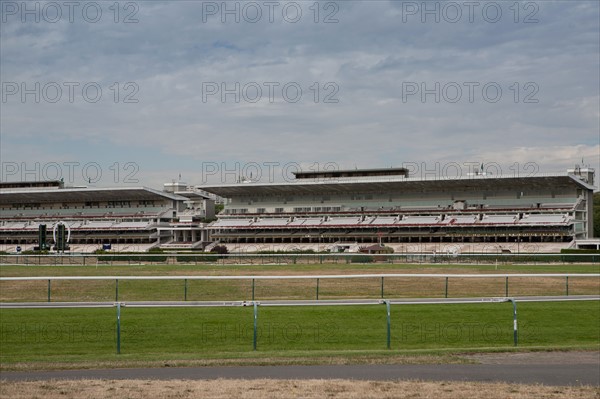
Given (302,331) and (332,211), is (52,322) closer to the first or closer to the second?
(302,331)

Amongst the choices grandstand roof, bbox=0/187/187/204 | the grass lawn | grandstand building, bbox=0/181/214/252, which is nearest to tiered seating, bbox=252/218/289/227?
grandstand building, bbox=0/181/214/252

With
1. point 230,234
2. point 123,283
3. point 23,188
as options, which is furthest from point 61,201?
point 123,283

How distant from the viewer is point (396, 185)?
98.3m

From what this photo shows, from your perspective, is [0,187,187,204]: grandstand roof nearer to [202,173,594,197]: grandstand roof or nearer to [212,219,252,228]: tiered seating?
[202,173,594,197]: grandstand roof

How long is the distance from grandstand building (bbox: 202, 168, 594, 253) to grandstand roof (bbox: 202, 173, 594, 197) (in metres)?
0.12

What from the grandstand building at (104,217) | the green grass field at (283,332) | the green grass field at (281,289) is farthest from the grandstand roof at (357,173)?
the green grass field at (283,332)

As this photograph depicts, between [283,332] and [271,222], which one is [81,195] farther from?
[283,332]

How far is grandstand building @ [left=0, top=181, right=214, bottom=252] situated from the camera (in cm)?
10925

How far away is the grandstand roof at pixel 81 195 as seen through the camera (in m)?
111

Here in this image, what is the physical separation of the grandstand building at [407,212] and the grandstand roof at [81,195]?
1016cm

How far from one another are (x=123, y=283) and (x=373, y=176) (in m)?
64.9

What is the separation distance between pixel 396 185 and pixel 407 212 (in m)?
3.88

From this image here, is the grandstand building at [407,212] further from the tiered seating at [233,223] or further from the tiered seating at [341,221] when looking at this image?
the tiered seating at [341,221]

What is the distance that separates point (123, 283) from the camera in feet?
136
